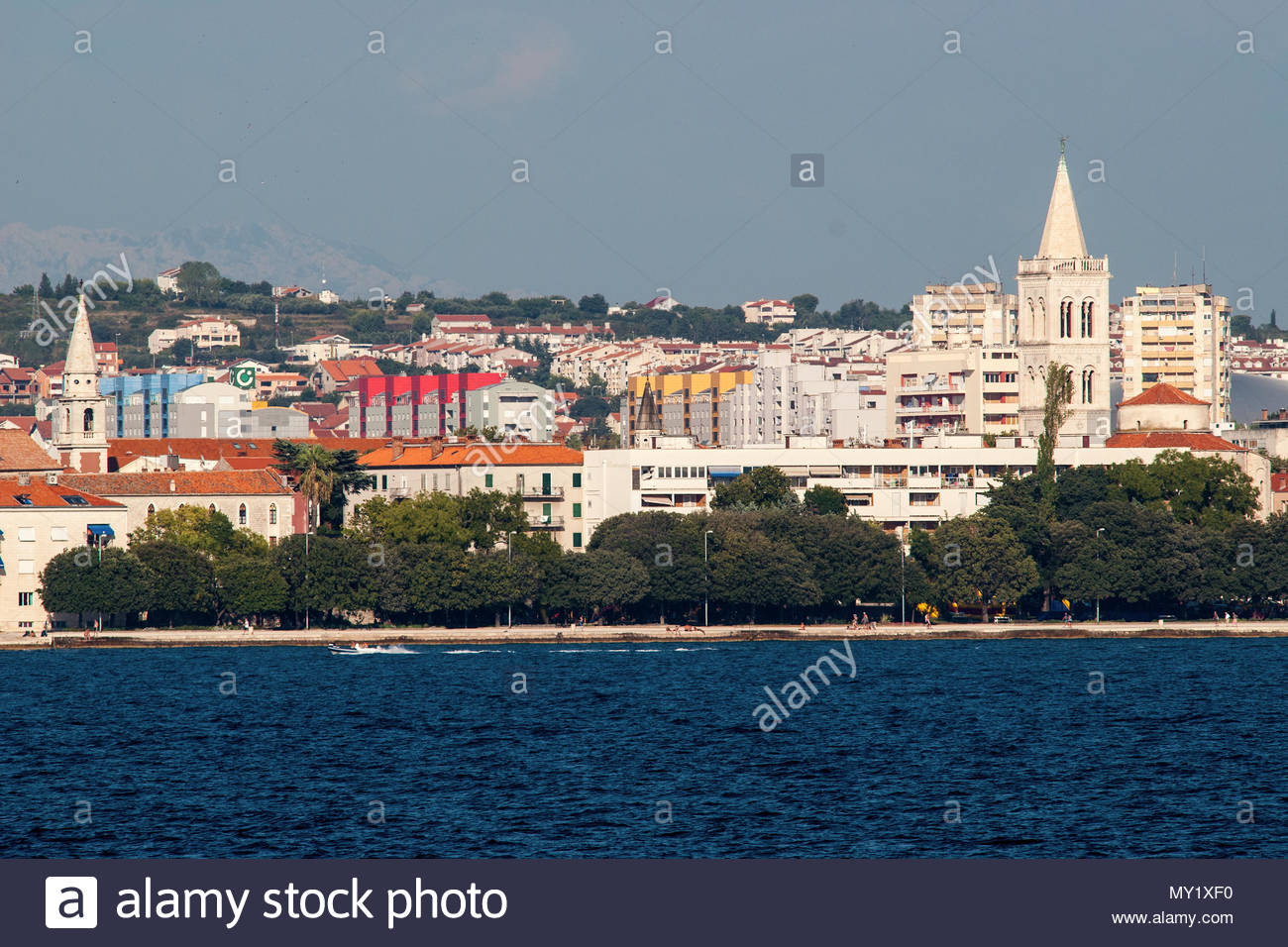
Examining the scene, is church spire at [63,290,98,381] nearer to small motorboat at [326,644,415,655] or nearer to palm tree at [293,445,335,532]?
palm tree at [293,445,335,532]

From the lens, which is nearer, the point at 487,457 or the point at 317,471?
the point at 317,471

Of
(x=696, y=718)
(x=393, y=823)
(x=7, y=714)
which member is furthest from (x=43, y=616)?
(x=393, y=823)

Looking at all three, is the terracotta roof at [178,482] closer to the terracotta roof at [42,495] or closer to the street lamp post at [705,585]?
the terracotta roof at [42,495]

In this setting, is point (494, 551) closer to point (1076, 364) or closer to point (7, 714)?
point (7, 714)

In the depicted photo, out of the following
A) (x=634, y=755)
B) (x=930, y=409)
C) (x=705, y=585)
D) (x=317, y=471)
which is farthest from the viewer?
(x=930, y=409)

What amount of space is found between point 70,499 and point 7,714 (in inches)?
1228

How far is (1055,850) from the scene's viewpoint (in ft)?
133

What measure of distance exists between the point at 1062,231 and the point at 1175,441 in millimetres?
23563

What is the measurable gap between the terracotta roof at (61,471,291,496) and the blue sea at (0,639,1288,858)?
15323 millimetres

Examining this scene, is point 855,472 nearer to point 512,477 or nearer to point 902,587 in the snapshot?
point 512,477

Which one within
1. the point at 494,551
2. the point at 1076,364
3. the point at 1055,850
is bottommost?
the point at 1055,850

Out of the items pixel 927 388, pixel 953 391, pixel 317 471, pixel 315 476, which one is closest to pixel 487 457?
pixel 317 471

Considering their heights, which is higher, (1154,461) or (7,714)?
(1154,461)

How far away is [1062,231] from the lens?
13912cm
